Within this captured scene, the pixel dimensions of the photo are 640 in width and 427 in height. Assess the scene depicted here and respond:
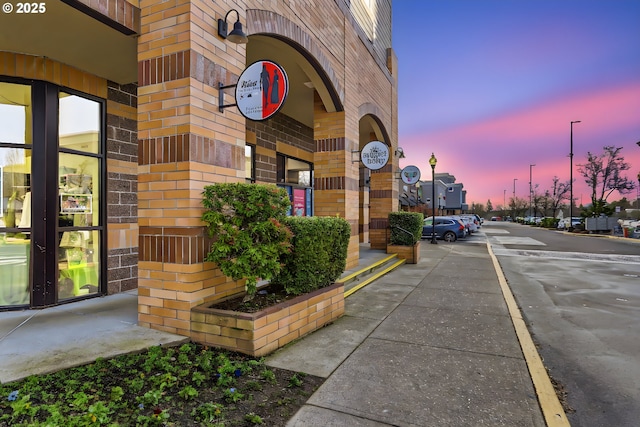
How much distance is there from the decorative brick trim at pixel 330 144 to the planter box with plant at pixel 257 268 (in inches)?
181

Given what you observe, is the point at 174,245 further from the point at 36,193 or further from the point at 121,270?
the point at 121,270

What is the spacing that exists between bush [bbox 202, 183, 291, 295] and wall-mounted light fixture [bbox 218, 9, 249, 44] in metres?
1.80

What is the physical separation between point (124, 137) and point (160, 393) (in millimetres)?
4995

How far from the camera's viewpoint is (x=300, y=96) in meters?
9.36

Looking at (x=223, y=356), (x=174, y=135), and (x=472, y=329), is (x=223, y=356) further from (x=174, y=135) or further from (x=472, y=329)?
(x=472, y=329)

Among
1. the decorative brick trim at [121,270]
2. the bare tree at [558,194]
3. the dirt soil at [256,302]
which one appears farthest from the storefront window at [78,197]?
the bare tree at [558,194]

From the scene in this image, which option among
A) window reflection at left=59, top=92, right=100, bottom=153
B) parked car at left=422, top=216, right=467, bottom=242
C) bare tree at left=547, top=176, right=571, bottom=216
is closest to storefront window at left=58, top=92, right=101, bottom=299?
window reflection at left=59, top=92, right=100, bottom=153

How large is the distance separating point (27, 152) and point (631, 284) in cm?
1249

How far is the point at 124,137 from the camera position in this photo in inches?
247

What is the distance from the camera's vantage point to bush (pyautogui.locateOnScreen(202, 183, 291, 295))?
12.9 feet

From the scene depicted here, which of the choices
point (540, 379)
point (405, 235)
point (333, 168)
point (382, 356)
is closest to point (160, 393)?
point (382, 356)

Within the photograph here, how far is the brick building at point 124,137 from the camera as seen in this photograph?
4.16 m

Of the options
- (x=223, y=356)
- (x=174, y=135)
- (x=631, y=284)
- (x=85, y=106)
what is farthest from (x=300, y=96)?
(x=631, y=284)

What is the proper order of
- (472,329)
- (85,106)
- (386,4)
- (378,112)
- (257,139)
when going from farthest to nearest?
(386,4) → (378,112) → (257,139) → (85,106) → (472,329)
